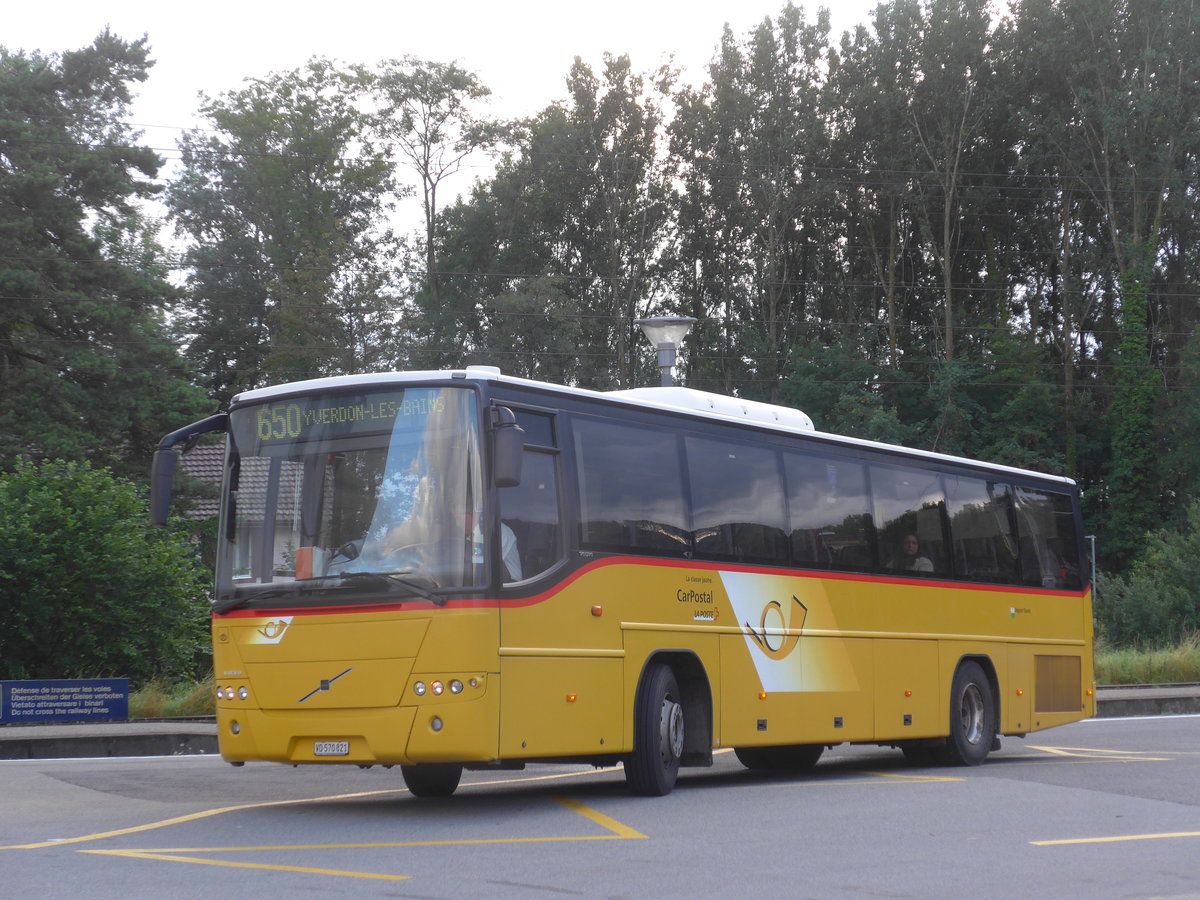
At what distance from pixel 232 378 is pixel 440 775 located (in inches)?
1886

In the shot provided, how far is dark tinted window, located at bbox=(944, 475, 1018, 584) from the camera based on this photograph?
16984 millimetres

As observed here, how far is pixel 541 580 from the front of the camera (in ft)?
37.3

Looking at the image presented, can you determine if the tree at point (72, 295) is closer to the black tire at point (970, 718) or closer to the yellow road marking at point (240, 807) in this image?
the yellow road marking at point (240, 807)

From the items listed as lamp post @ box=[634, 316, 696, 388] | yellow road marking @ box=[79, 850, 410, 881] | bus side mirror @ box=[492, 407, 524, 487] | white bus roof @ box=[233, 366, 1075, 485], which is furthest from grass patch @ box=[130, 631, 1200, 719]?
yellow road marking @ box=[79, 850, 410, 881]

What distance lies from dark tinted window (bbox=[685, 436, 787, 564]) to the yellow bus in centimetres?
2

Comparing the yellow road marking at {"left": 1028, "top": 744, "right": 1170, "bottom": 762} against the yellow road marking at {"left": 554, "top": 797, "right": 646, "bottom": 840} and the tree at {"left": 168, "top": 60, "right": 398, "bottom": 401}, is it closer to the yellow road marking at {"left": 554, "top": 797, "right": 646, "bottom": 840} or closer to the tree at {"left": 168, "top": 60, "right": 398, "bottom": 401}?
the yellow road marking at {"left": 554, "top": 797, "right": 646, "bottom": 840}

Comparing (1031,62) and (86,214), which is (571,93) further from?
(86,214)

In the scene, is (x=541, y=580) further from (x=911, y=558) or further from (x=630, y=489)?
(x=911, y=558)

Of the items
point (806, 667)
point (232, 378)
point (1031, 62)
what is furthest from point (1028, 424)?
point (806, 667)

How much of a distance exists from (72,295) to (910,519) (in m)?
25.3

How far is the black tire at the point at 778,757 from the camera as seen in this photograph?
1625 cm

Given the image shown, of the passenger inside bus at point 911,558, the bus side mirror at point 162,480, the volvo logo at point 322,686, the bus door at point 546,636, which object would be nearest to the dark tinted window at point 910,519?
the passenger inside bus at point 911,558

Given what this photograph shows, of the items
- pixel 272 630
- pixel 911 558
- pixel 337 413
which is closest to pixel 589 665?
pixel 272 630

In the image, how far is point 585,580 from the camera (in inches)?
464
